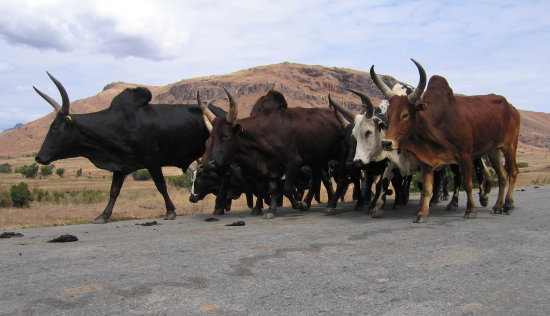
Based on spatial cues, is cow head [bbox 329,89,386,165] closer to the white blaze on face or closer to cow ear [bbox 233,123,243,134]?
the white blaze on face

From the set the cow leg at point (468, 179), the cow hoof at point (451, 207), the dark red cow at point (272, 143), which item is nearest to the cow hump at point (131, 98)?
the dark red cow at point (272, 143)

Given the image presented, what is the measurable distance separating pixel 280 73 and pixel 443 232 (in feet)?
482

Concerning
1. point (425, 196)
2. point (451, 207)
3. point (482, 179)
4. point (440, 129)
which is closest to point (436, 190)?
point (482, 179)

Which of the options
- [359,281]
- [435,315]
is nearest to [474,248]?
[359,281]

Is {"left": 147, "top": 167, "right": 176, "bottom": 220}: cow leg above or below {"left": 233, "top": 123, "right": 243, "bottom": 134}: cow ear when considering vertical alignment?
below

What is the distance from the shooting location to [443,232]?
6.43 meters

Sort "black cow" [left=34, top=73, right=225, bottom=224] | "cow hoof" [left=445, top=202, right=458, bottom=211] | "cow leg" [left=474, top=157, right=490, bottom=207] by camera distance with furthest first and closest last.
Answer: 1. "cow leg" [left=474, top=157, right=490, bottom=207]
2. "cow hoof" [left=445, top=202, right=458, bottom=211]
3. "black cow" [left=34, top=73, right=225, bottom=224]

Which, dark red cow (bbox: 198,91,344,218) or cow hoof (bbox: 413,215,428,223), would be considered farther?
dark red cow (bbox: 198,91,344,218)

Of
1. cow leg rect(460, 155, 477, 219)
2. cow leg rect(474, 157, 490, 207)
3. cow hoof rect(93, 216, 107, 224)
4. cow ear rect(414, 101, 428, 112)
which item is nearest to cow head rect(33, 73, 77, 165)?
cow hoof rect(93, 216, 107, 224)

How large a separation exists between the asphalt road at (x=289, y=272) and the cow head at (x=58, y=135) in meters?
2.34

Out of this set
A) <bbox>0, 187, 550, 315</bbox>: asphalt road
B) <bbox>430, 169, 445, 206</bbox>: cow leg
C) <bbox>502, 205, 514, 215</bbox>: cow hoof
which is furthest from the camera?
<bbox>430, 169, 445, 206</bbox>: cow leg

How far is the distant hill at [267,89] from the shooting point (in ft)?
402

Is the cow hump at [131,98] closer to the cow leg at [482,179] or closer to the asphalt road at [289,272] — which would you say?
the asphalt road at [289,272]

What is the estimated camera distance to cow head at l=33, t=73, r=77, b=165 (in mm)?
9047
